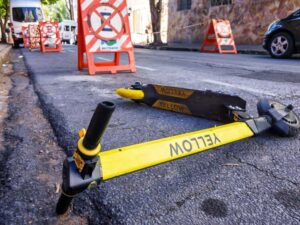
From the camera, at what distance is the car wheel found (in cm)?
812

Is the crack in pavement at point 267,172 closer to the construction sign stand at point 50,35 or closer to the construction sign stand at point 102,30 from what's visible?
the construction sign stand at point 102,30

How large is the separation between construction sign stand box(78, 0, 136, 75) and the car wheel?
4.90 meters

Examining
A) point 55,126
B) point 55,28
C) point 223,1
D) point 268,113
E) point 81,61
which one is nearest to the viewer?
point 268,113

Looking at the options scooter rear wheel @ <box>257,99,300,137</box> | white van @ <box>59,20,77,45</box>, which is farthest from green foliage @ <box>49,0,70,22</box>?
scooter rear wheel @ <box>257,99,300,137</box>

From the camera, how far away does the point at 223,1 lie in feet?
52.4

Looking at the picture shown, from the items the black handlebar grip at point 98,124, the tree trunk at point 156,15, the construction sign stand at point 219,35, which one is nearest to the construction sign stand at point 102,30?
the black handlebar grip at point 98,124

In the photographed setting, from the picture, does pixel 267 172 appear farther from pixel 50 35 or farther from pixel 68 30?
pixel 68 30

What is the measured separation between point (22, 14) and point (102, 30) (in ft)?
49.0

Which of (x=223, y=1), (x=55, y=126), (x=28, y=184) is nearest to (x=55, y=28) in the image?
(x=223, y=1)

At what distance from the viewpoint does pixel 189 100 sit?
7.50 ft

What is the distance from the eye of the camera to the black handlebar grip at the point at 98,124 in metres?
0.77

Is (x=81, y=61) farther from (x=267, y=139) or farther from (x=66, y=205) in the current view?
(x=66, y=205)

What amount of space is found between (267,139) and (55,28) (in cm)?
1290

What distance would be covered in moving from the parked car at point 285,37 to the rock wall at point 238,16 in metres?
5.21
